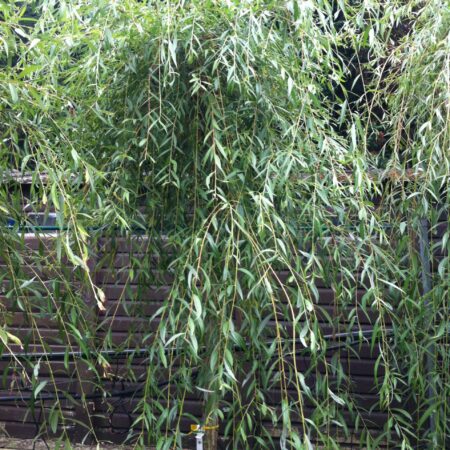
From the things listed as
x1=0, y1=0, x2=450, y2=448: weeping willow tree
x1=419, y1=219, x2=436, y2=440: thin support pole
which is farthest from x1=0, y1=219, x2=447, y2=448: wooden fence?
x1=0, y1=0, x2=450, y2=448: weeping willow tree

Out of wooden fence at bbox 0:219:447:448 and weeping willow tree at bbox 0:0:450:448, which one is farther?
wooden fence at bbox 0:219:447:448

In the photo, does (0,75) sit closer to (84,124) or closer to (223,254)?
(84,124)

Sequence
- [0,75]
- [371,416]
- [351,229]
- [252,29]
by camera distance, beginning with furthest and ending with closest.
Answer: [371,416] < [351,229] < [252,29] < [0,75]

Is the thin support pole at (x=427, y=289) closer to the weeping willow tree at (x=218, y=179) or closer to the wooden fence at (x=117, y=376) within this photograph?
the weeping willow tree at (x=218, y=179)

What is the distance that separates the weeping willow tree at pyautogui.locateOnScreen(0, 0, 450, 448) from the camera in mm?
2426

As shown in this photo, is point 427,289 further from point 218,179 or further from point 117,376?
point 117,376

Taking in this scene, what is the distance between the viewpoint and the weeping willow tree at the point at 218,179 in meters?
2.43

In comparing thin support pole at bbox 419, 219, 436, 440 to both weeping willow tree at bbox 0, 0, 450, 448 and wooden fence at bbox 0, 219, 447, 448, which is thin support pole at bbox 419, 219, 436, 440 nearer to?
weeping willow tree at bbox 0, 0, 450, 448

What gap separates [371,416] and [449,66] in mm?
2107

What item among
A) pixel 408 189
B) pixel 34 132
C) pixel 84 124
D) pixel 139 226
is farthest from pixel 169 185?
pixel 408 189

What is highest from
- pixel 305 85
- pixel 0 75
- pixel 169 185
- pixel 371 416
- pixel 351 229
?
pixel 0 75

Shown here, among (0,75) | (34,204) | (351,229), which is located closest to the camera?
(0,75)

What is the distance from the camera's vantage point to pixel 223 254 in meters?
2.48

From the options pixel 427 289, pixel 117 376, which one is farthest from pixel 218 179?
pixel 117 376
